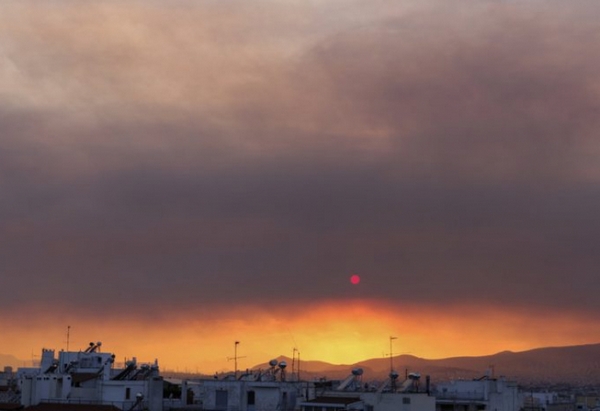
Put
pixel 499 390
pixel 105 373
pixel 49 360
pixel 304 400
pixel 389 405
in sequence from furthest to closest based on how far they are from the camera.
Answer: pixel 49 360
pixel 105 373
pixel 499 390
pixel 304 400
pixel 389 405

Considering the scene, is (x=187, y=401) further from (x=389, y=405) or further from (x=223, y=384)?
(x=389, y=405)

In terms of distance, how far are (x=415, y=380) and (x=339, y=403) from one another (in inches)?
406

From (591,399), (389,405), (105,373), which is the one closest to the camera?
(389,405)

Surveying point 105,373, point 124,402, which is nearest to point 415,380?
point 124,402

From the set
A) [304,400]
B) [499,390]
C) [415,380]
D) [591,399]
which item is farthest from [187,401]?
[591,399]

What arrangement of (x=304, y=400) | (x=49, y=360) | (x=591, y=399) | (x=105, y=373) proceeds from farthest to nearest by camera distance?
(x=591, y=399) < (x=49, y=360) < (x=105, y=373) < (x=304, y=400)

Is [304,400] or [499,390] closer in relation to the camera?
[304,400]

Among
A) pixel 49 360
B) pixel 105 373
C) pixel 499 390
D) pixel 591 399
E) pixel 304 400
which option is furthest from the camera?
pixel 591 399

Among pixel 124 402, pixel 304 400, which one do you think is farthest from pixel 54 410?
pixel 304 400

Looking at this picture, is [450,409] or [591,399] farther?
[591,399]

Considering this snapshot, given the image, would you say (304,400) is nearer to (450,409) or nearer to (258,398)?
(258,398)

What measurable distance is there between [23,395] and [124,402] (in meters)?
9.61

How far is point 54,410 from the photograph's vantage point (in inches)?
3521

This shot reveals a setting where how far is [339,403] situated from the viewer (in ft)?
287
